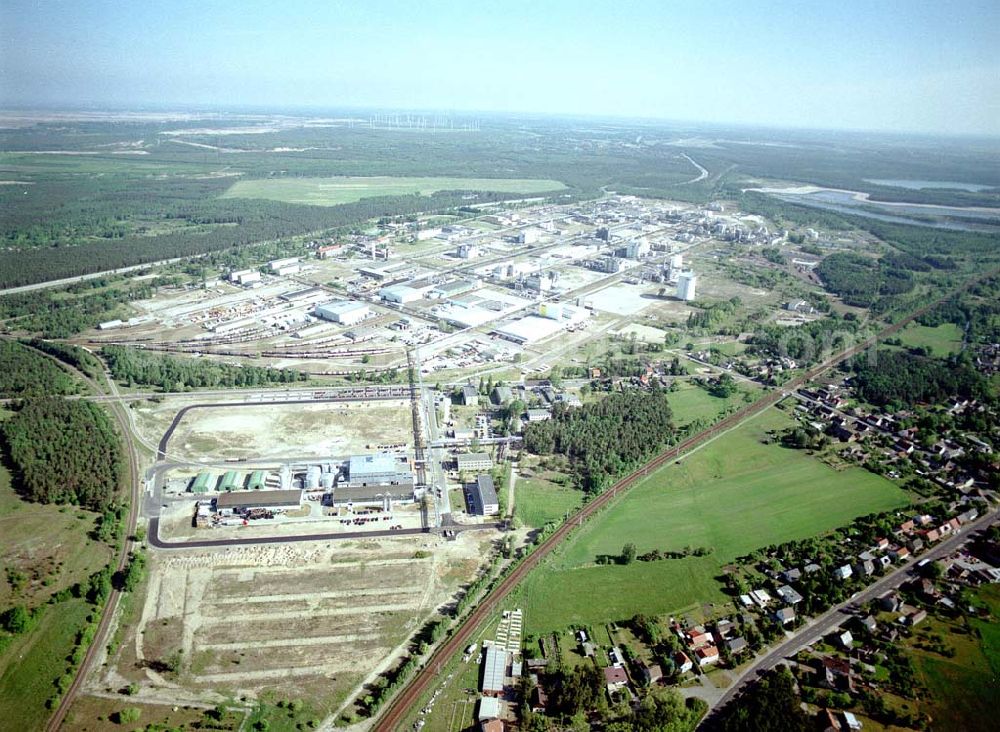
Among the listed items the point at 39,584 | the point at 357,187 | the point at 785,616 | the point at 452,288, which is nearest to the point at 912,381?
the point at 785,616

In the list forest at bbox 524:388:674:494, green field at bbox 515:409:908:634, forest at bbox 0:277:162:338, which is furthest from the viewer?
forest at bbox 0:277:162:338

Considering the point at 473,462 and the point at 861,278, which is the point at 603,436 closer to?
the point at 473,462

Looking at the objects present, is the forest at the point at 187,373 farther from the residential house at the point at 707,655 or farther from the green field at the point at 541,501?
the residential house at the point at 707,655

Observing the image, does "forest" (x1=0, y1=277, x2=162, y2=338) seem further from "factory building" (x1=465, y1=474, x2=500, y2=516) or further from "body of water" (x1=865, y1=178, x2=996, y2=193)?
"body of water" (x1=865, y1=178, x2=996, y2=193)

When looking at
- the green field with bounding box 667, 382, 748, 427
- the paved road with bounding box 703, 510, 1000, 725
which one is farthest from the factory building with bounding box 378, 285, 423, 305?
the paved road with bounding box 703, 510, 1000, 725

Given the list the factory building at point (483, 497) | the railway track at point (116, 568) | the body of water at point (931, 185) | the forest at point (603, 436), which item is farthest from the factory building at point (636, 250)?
the body of water at point (931, 185)
